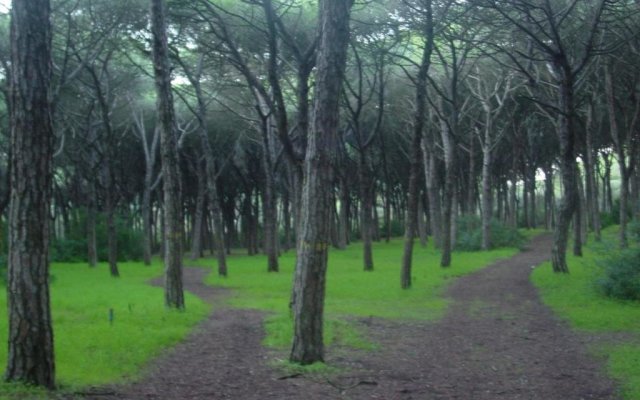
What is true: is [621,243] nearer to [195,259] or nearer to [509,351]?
[509,351]

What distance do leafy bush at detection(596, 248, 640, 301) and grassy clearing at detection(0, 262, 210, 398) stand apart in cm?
885

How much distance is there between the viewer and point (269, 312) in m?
16.9

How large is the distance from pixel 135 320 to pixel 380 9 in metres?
11.2

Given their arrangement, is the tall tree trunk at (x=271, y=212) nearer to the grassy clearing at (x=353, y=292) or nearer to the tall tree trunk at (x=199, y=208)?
the grassy clearing at (x=353, y=292)

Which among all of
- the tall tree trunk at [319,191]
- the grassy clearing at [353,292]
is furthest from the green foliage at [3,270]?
the tall tree trunk at [319,191]

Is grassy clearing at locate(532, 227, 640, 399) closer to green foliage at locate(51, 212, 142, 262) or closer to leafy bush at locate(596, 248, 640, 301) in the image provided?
leafy bush at locate(596, 248, 640, 301)

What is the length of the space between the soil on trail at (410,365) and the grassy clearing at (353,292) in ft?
1.67

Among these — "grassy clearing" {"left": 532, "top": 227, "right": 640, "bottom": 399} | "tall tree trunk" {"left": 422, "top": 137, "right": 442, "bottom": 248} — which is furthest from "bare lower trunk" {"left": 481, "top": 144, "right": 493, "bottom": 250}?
"grassy clearing" {"left": 532, "top": 227, "right": 640, "bottom": 399}

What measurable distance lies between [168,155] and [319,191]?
22.8ft

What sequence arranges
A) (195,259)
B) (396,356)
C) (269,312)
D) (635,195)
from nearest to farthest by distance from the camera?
(396,356)
(269,312)
(635,195)
(195,259)

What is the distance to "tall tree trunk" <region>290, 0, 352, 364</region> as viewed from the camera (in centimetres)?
1015

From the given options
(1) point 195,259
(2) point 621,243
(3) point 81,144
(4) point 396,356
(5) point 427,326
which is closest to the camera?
(4) point 396,356

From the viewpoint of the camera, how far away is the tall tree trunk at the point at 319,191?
10.1 m

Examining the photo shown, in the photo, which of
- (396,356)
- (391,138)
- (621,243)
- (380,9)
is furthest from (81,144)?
(396,356)
